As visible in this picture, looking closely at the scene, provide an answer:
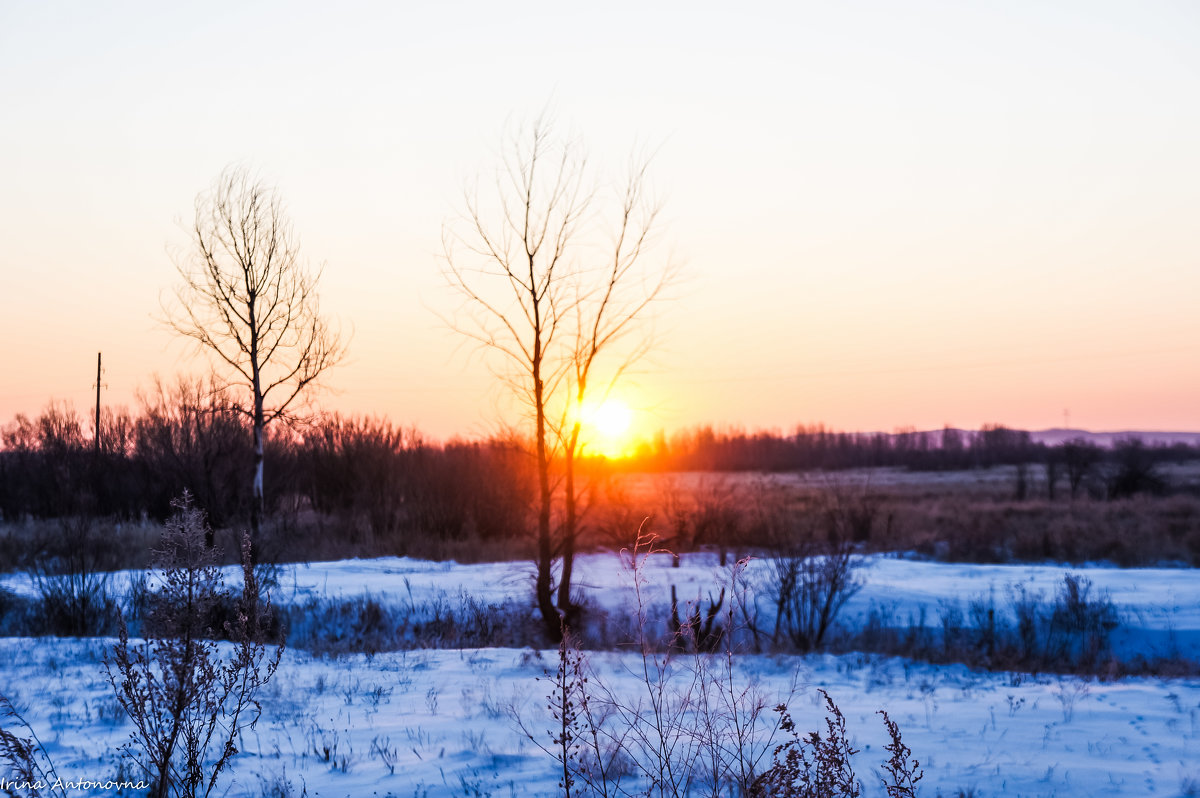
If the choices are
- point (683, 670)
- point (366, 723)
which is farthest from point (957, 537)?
point (366, 723)

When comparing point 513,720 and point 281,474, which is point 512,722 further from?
point 281,474

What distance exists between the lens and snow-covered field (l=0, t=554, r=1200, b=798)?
19.7 ft

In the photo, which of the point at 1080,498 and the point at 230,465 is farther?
the point at 1080,498

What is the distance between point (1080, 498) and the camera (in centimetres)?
3925

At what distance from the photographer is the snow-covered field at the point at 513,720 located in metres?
6.02

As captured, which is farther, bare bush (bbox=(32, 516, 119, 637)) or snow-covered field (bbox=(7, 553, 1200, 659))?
snow-covered field (bbox=(7, 553, 1200, 659))

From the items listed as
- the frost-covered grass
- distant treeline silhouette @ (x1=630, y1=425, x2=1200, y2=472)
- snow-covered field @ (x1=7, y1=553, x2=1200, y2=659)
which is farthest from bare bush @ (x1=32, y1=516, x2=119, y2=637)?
distant treeline silhouette @ (x1=630, y1=425, x2=1200, y2=472)

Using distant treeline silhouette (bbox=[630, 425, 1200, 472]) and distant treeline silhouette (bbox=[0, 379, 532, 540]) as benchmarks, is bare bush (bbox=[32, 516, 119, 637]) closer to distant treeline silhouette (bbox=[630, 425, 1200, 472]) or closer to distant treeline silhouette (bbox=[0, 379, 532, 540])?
distant treeline silhouette (bbox=[0, 379, 532, 540])

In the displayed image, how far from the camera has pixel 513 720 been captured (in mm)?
7781

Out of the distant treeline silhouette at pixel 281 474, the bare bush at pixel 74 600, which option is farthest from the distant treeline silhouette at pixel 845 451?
the bare bush at pixel 74 600

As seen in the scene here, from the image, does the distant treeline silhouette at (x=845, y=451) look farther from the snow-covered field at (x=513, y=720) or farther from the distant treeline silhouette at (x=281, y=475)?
the snow-covered field at (x=513, y=720)

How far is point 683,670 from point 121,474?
28.5m

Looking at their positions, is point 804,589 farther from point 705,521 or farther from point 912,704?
point 705,521

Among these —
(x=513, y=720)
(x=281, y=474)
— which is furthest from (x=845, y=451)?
(x=513, y=720)
